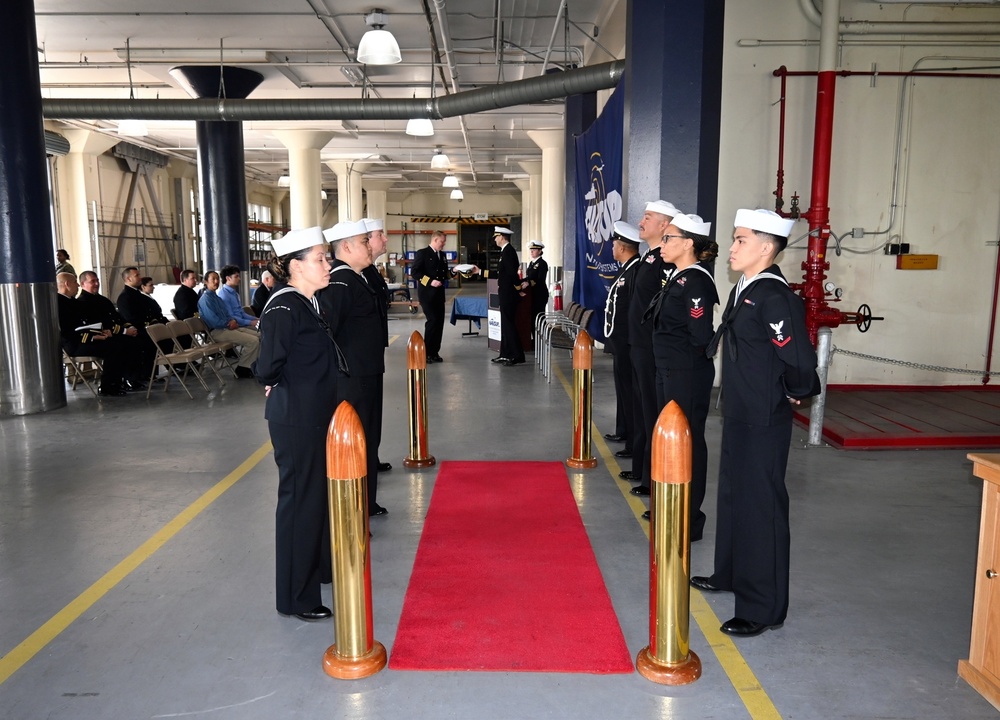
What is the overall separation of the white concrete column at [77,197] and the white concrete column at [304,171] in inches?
210

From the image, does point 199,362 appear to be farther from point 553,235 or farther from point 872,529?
point 553,235

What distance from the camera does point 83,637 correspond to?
332 centimetres

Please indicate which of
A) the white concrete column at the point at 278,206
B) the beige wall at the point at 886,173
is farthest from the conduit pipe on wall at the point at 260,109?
the white concrete column at the point at 278,206

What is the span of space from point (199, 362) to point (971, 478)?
9295 mm

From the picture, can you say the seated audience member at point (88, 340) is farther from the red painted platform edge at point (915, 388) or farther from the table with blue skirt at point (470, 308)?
the red painted platform edge at point (915, 388)

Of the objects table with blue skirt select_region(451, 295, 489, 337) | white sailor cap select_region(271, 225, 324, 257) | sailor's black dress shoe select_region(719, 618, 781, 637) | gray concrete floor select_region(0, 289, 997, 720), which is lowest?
gray concrete floor select_region(0, 289, 997, 720)

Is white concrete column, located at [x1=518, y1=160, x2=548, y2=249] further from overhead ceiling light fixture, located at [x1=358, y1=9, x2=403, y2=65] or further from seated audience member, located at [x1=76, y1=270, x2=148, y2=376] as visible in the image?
seated audience member, located at [x1=76, y1=270, x2=148, y2=376]

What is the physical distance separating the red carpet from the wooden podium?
132cm

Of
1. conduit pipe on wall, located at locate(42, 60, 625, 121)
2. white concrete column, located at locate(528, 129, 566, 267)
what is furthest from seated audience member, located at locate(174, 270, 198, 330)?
white concrete column, located at locate(528, 129, 566, 267)

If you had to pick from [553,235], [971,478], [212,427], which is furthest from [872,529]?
[553,235]

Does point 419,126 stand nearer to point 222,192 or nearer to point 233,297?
point 233,297

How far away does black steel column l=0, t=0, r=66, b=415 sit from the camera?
7672 millimetres

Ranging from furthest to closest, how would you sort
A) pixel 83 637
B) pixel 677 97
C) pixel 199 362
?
pixel 199 362, pixel 677 97, pixel 83 637

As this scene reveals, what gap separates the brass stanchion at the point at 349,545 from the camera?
2830 mm
